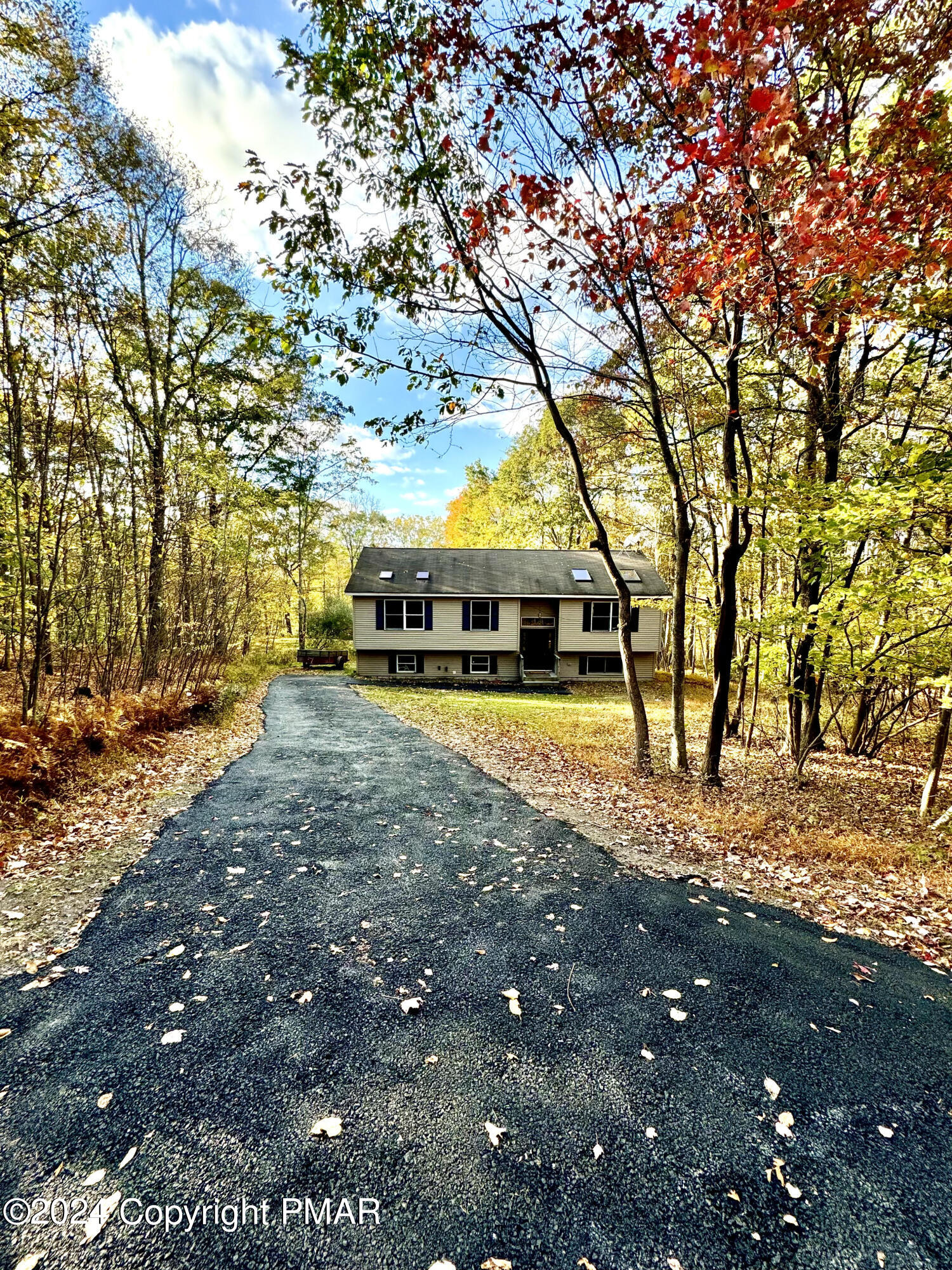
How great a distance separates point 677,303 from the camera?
5.80 metres

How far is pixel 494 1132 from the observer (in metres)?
2.25

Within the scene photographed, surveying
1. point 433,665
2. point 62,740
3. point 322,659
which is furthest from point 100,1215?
point 322,659

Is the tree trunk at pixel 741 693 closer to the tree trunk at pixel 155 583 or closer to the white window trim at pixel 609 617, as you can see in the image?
the white window trim at pixel 609 617

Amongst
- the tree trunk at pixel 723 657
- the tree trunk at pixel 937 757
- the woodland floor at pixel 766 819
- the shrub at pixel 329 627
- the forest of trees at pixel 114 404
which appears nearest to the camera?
the woodland floor at pixel 766 819

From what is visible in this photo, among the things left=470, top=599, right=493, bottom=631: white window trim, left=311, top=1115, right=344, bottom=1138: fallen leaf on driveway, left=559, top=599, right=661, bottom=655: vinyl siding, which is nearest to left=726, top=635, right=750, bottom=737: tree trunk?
left=559, top=599, right=661, bottom=655: vinyl siding

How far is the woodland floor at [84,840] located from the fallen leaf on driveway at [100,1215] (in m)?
1.84

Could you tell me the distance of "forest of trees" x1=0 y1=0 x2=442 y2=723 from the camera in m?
6.41

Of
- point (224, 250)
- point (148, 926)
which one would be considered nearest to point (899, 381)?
point (148, 926)

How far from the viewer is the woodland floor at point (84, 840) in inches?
139

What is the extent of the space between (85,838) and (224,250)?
1449 centimetres

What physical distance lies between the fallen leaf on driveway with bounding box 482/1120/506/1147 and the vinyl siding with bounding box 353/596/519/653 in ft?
56.9

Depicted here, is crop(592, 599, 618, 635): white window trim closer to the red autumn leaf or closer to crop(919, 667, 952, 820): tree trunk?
crop(919, 667, 952, 820): tree trunk

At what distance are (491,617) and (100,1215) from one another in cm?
1808

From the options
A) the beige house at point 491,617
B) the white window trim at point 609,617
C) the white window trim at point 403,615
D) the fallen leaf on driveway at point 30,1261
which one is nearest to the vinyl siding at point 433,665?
the beige house at point 491,617
